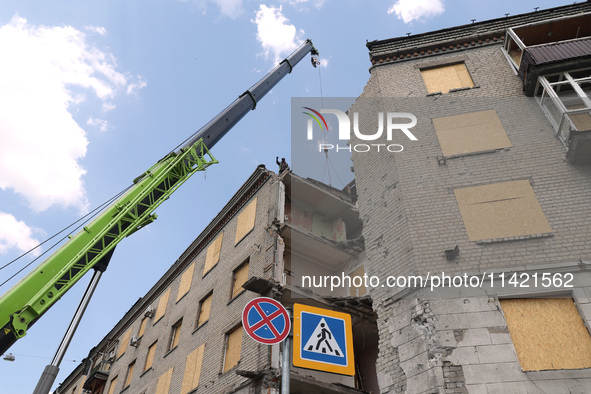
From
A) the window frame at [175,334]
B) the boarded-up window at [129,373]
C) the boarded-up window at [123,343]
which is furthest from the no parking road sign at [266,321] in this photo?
the boarded-up window at [123,343]

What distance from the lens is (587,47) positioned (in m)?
11.8

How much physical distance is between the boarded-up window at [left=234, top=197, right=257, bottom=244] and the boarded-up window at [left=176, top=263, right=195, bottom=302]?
4.78 meters

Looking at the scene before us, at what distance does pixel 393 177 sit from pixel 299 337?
284 inches

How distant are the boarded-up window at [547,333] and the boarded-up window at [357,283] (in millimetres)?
7534

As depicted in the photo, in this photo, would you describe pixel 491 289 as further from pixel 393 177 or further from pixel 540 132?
pixel 540 132

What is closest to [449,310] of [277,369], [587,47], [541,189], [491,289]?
[491,289]

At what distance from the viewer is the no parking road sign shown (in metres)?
5.54

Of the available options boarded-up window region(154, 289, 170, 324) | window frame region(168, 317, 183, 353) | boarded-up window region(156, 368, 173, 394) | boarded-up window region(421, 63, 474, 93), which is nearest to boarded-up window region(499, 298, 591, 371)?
boarded-up window region(421, 63, 474, 93)

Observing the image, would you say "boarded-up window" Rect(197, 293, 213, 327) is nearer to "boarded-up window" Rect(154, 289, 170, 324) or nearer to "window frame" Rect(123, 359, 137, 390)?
"boarded-up window" Rect(154, 289, 170, 324)

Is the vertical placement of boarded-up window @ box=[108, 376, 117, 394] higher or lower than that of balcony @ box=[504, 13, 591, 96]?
lower

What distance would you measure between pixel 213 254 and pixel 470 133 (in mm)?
13590

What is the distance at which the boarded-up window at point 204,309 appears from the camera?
58.1 feet

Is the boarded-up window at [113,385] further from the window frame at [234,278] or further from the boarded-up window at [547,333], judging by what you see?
the boarded-up window at [547,333]

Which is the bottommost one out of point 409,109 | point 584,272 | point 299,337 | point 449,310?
point 299,337
